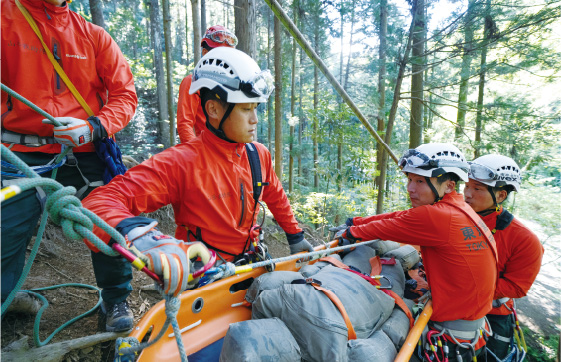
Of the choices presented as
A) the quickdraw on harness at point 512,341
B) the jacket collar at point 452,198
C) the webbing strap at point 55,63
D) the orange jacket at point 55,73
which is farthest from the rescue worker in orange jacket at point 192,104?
the quickdraw on harness at point 512,341

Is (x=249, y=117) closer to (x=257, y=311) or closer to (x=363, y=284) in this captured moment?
(x=257, y=311)

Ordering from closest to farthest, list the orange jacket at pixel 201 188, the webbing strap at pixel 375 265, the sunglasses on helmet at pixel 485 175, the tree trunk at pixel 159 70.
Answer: the orange jacket at pixel 201 188 → the webbing strap at pixel 375 265 → the sunglasses on helmet at pixel 485 175 → the tree trunk at pixel 159 70

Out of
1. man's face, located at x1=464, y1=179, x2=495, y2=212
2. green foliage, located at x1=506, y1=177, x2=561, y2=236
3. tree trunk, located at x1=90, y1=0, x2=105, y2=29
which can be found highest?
tree trunk, located at x1=90, y1=0, x2=105, y2=29

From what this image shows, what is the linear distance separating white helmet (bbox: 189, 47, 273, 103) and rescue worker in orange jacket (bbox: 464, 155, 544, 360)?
2.87 m

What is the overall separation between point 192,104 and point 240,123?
206 centimetres

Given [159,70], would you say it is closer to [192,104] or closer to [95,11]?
[95,11]

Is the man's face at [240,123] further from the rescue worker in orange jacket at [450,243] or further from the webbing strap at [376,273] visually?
the rescue worker in orange jacket at [450,243]

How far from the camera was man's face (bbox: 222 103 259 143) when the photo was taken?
2.12 m

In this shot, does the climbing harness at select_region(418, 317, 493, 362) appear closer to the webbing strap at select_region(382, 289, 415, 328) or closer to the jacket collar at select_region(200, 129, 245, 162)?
the webbing strap at select_region(382, 289, 415, 328)

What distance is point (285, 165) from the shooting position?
101 ft

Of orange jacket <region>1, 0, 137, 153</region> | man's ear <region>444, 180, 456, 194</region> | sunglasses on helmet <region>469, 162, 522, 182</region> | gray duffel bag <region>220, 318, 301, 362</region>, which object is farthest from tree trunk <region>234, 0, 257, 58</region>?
gray duffel bag <region>220, 318, 301, 362</region>

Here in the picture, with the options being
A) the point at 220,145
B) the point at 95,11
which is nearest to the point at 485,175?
the point at 220,145

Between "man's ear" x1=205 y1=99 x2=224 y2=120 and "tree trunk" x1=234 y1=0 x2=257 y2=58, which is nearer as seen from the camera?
"man's ear" x1=205 y1=99 x2=224 y2=120

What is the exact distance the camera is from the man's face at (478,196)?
133 inches
